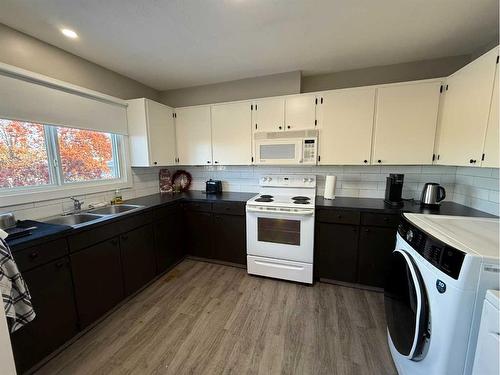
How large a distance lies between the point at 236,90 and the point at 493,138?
2.52 meters

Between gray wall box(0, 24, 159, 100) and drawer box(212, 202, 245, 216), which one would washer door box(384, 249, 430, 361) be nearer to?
drawer box(212, 202, 245, 216)

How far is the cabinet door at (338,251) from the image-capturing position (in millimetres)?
2199

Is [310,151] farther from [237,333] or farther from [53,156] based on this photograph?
[53,156]

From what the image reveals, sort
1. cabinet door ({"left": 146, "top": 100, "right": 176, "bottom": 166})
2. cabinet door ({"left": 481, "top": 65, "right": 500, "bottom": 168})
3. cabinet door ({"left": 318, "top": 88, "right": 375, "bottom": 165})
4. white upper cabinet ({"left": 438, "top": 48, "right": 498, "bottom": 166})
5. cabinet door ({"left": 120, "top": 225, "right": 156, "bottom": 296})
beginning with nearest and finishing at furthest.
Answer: cabinet door ({"left": 481, "top": 65, "right": 500, "bottom": 168})
white upper cabinet ({"left": 438, "top": 48, "right": 498, "bottom": 166})
cabinet door ({"left": 120, "top": 225, "right": 156, "bottom": 296})
cabinet door ({"left": 318, "top": 88, "right": 375, "bottom": 165})
cabinet door ({"left": 146, "top": 100, "right": 176, "bottom": 166})

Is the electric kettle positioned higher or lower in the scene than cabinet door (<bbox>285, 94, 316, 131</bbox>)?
lower

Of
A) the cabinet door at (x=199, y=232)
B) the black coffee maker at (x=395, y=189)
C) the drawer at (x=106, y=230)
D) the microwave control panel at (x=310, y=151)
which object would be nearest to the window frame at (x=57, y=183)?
the drawer at (x=106, y=230)

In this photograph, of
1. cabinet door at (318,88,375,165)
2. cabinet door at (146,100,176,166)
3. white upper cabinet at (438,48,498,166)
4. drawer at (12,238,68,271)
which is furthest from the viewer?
cabinet door at (146,100,176,166)

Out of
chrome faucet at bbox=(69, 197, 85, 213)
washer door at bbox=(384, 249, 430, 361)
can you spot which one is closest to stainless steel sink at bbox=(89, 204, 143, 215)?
chrome faucet at bbox=(69, 197, 85, 213)

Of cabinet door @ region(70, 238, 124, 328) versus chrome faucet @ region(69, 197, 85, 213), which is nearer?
cabinet door @ region(70, 238, 124, 328)

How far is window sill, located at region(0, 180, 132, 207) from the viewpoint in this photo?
167cm

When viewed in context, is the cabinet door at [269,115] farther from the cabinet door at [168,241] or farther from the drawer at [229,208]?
the cabinet door at [168,241]

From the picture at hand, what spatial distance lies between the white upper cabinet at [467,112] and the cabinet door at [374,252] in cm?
85

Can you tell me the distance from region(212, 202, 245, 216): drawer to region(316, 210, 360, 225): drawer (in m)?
0.87

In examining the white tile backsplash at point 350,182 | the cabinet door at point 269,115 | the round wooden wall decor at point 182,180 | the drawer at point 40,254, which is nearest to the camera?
the drawer at point 40,254
